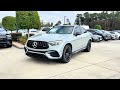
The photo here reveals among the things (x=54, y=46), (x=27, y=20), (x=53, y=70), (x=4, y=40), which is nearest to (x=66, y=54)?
(x=54, y=46)

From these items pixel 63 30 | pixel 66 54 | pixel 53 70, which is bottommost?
pixel 53 70

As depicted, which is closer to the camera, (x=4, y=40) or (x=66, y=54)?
(x=66, y=54)

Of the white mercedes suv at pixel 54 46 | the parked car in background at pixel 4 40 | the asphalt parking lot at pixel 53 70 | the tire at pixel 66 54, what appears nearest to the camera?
the asphalt parking lot at pixel 53 70

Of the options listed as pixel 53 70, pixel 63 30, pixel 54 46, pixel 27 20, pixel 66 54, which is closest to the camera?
pixel 53 70

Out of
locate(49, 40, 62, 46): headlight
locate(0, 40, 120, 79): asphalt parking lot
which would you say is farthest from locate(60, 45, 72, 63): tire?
locate(49, 40, 62, 46): headlight

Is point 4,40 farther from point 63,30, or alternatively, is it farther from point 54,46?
point 54,46

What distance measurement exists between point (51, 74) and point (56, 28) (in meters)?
3.05

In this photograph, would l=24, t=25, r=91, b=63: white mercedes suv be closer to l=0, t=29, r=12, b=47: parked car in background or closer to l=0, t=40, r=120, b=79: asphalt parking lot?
l=0, t=40, r=120, b=79: asphalt parking lot

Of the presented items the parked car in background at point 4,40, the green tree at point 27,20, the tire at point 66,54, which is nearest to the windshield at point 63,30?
the tire at point 66,54

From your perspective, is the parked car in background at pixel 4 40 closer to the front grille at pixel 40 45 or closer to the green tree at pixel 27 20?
the green tree at pixel 27 20

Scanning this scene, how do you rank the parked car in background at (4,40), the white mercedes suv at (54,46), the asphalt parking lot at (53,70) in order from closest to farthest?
the asphalt parking lot at (53,70) → the white mercedes suv at (54,46) → the parked car in background at (4,40)
